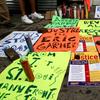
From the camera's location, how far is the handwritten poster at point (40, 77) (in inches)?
58.5

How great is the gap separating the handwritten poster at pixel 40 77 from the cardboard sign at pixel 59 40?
19cm

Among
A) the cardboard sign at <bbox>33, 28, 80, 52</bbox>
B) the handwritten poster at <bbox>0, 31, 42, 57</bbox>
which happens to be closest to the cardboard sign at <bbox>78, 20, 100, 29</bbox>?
the cardboard sign at <bbox>33, 28, 80, 52</bbox>

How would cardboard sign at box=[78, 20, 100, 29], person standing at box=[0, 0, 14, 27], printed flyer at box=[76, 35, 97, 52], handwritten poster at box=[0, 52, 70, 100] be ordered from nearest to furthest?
handwritten poster at box=[0, 52, 70, 100] → printed flyer at box=[76, 35, 97, 52] → cardboard sign at box=[78, 20, 100, 29] → person standing at box=[0, 0, 14, 27]

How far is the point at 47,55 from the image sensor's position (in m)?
1.90

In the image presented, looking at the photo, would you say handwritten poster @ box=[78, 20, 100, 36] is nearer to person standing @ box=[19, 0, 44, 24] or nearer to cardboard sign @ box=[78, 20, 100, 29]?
cardboard sign @ box=[78, 20, 100, 29]

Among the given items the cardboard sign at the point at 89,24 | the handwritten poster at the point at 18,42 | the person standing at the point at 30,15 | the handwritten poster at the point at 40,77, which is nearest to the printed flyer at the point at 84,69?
the handwritten poster at the point at 40,77

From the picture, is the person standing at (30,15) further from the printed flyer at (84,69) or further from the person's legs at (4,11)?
the printed flyer at (84,69)

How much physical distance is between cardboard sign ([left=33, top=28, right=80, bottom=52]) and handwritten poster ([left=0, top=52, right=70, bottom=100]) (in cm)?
19

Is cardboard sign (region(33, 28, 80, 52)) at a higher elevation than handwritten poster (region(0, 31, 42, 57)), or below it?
higher

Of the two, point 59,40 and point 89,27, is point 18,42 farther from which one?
point 89,27

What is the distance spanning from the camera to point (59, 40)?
227 centimetres

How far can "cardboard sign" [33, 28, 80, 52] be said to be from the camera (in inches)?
83.1

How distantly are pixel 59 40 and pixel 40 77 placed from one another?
0.69m

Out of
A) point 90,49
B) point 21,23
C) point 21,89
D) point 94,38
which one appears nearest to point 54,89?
point 21,89
